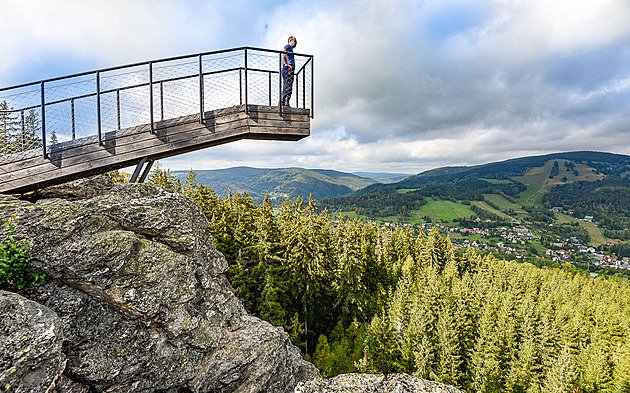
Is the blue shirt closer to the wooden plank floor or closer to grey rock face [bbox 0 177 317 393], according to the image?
the wooden plank floor

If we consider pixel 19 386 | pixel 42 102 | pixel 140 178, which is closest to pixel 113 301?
pixel 19 386

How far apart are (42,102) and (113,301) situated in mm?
6528

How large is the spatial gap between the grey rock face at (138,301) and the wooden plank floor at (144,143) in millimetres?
1075

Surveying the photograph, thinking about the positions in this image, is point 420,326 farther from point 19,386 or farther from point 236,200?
point 19,386

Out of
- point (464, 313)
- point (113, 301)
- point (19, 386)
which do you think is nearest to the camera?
point (19, 386)

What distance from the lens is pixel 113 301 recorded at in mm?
6559

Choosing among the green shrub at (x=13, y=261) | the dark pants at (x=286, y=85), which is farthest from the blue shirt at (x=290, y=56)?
the green shrub at (x=13, y=261)

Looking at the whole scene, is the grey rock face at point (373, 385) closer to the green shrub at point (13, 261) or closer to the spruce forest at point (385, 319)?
the green shrub at point (13, 261)

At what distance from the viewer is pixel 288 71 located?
31.3ft

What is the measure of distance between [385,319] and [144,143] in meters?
25.6

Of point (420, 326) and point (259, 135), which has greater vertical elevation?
point (259, 135)

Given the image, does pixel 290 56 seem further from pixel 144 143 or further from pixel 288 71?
pixel 144 143

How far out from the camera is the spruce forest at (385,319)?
20.0m

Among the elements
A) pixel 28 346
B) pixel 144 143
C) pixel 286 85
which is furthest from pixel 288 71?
pixel 28 346
